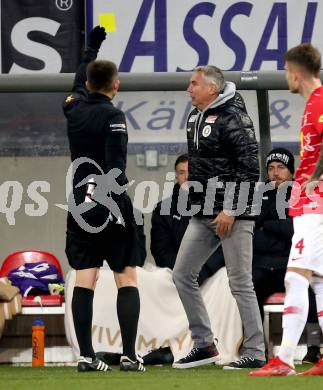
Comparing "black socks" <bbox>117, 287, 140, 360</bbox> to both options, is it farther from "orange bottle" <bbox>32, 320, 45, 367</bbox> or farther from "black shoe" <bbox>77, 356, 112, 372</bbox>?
"orange bottle" <bbox>32, 320, 45, 367</bbox>

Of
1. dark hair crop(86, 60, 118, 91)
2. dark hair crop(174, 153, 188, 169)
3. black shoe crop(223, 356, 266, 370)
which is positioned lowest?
black shoe crop(223, 356, 266, 370)

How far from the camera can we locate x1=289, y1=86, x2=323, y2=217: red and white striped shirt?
646 cm

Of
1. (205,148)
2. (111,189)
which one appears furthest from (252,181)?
(111,189)

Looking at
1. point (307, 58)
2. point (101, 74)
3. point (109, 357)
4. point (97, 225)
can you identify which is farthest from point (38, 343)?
point (307, 58)

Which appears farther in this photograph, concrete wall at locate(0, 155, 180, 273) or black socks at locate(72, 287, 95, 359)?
concrete wall at locate(0, 155, 180, 273)

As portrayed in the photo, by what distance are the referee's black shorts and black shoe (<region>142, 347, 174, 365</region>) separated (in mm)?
1363

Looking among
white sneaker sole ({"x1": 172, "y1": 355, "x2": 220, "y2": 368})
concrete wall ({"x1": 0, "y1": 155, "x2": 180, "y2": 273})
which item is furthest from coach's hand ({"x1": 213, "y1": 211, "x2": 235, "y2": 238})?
concrete wall ({"x1": 0, "y1": 155, "x2": 180, "y2": 273})

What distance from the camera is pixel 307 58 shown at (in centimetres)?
657

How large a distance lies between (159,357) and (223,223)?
1442 millimetres

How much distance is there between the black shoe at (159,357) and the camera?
8.67 metres

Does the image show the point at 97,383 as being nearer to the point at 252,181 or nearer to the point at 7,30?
the point at 252,181

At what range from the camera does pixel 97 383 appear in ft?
20.6

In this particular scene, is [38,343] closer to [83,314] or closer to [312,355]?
[83,314]

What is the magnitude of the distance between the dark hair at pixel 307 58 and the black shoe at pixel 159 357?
2.86 m
